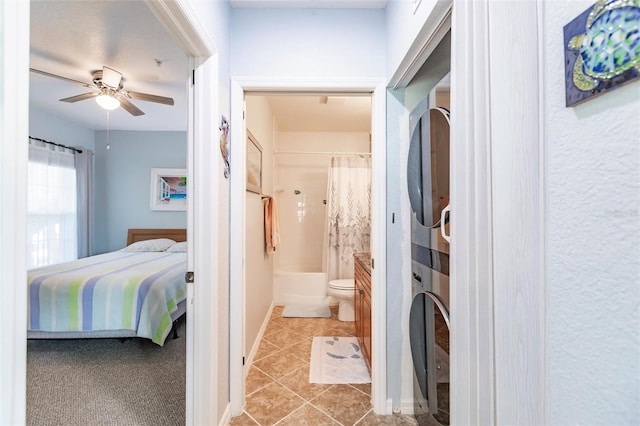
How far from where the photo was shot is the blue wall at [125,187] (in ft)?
15.1

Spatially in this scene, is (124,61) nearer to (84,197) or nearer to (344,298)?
(84,197)

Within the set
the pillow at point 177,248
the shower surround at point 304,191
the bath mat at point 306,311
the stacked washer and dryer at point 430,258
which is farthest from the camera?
the shower surround at point 304,191

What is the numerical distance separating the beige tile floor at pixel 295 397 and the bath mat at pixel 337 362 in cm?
6

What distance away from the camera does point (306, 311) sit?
138 inches

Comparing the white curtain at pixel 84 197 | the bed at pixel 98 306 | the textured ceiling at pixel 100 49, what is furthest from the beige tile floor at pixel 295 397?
the white curtain at pixel 84 197

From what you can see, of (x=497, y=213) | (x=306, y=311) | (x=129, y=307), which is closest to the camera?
(x=497, y=213)

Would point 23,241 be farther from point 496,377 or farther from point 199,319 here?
point 496,377

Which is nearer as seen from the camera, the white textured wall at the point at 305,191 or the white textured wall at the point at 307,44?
the white textured wall at the point at 307,44

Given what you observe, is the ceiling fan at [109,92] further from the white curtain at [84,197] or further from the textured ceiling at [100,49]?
the white curtain at [84,197]

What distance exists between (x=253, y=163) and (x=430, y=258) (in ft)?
5.91

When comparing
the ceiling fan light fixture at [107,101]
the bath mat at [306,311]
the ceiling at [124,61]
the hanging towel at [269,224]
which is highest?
the ceiling at [124,61]

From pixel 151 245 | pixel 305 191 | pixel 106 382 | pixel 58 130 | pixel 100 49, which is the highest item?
pixel 100 49

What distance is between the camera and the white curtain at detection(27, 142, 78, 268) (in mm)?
3686

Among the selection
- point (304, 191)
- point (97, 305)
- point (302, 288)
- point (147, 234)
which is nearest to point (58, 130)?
point (147, 234)
